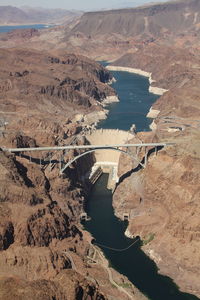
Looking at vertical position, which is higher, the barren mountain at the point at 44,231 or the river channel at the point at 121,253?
the barren mountain at the point at 44,231

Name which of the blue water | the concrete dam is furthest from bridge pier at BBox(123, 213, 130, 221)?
the blue water

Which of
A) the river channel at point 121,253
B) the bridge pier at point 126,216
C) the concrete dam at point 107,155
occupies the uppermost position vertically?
the concrete dam at point 107,155

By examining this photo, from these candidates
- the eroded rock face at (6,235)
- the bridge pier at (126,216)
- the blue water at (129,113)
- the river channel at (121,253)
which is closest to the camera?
the eroded rock face at (6,235)

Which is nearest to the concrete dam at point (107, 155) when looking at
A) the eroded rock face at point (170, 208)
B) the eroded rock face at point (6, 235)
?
the eroded rock face at point (170, 208)

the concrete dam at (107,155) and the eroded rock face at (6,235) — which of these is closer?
the eroded rock face at (6,235)

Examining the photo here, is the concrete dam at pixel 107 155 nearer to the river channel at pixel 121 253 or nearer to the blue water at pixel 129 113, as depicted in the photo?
the river channel at pixel 121 253

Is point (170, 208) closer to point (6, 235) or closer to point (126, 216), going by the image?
point (126, 216)

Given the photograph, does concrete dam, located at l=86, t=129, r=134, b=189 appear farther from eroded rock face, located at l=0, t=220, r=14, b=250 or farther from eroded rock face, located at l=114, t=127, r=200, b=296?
eroded rock face, located at l=0, t=220, r=14, b=250

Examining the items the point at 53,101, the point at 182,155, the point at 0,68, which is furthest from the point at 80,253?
the point at 0,68

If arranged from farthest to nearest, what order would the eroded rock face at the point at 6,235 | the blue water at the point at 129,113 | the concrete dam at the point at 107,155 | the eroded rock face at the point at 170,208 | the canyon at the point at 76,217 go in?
the blue water at the point at 129,113 → the concrete dam at the point at 107,155 → the eroded rock face at the point at 170,208 → the eroded rock face at the point at 6,235 → the canyon at the point at 76,217
